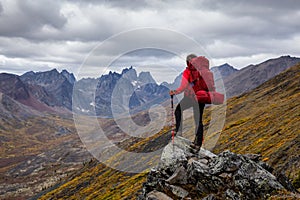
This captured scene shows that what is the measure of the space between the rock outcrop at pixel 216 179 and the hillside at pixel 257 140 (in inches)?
239

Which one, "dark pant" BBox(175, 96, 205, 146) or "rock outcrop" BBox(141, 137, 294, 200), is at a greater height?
"dark pant" BBox(175, 96, 205, 146)

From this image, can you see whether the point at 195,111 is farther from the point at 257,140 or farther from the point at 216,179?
the point at 257,140

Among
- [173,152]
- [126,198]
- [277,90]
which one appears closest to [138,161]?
[126,198]

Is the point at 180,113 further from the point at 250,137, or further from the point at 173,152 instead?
the point at 250,137

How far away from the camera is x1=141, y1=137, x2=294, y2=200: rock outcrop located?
17.0 metres

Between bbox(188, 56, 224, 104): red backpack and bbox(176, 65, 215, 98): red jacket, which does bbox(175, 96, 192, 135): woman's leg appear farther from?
bbox(188, 56, 224, 104): red backpack

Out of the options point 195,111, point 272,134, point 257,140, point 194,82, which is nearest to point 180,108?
point 195,111

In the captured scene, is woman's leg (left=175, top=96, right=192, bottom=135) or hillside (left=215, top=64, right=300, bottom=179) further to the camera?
hillside (left=215, top=64, right=300, bottom=179)

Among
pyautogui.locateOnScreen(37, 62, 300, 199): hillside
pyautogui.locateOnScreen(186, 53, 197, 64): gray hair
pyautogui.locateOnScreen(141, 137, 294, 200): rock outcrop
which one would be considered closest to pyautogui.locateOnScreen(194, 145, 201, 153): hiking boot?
pyautogui.locateOnScreen(141, 137, 294, 200): rock outcrop

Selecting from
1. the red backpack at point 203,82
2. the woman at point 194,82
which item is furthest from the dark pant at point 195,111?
the red backpack at point 203,82

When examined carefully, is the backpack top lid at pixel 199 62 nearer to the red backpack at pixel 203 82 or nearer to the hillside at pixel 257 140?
the red backpack at pixel 203 82

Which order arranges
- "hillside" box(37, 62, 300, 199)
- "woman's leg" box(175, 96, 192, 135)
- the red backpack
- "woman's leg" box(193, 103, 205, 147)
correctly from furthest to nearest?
"hillside" box(37, 62, 300, 199)
"woman's leg" box(175, 96, 192, 135)
"woman's leg" box(193, 103, 205, 147)
the red backpack

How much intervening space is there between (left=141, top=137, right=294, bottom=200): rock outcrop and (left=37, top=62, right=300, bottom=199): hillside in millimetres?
6074

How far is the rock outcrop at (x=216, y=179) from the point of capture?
17.0 m
